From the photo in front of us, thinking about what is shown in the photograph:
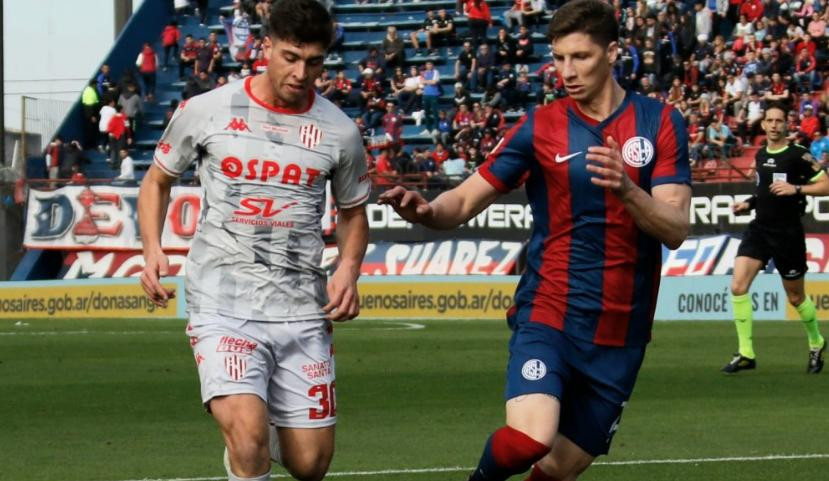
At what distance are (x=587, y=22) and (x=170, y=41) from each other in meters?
34.4

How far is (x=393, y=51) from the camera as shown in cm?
3662

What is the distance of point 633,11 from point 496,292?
29.0ft

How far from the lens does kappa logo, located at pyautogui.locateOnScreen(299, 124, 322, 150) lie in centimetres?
683

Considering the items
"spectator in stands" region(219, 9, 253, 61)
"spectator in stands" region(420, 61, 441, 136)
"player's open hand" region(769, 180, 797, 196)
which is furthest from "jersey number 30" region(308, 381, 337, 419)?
"spectator in stands" region(219, 9, 253, 61)

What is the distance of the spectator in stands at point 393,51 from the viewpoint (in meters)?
36.6

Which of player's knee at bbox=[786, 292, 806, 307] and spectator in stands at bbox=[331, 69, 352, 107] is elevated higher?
player's knee at bbox=[786, 292, 806, 307]

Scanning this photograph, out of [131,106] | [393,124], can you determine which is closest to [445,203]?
[393,124]

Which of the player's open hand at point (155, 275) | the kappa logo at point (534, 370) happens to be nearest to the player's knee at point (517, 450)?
the kappa logo at point (534, 370)

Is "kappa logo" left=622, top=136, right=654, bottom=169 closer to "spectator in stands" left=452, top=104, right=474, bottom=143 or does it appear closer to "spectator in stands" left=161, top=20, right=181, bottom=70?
"spectator in stands" left=452, top=104, right=474, bottom=143

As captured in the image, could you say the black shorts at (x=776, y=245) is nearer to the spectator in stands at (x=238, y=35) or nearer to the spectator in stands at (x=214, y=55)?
the spectator in stands at (x=214, y=55)

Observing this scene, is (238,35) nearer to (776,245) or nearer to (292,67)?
(776,245)

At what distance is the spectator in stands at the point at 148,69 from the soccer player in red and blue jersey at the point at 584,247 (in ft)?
109

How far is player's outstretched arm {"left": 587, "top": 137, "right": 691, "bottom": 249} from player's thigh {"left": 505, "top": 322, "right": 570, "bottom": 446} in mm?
618

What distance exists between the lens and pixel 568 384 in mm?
6641
